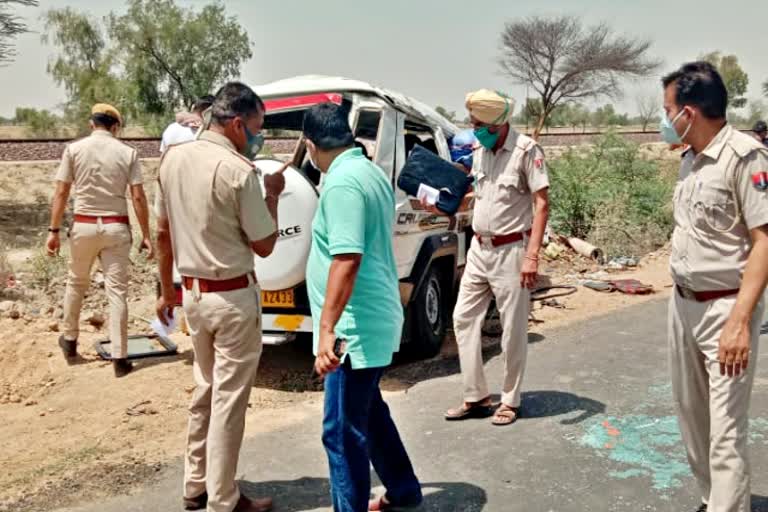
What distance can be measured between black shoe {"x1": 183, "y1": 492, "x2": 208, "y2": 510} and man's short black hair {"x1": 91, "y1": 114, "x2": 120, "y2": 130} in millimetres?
3511

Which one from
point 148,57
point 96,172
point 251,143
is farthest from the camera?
point 148,57

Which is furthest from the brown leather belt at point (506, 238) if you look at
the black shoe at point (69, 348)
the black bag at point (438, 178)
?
the black shoe at point (69, 348)

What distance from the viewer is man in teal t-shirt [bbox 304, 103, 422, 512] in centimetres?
→ 314

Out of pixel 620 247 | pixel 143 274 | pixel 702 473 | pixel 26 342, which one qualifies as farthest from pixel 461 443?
pixel 620 247

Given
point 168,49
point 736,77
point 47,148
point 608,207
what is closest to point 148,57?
point 168,49

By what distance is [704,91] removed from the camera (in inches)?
124

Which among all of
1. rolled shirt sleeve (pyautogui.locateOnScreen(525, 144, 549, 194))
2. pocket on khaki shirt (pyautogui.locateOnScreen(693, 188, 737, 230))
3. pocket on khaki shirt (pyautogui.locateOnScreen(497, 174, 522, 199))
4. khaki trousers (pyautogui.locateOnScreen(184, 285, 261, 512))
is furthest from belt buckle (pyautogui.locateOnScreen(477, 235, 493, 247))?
pocket on khaki shirt (pyautogui.locateOnScreen(693, 188, 737, 230))

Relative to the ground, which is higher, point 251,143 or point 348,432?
point 251,143

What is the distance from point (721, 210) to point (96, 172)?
15.8ft

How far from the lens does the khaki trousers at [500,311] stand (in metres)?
4.86

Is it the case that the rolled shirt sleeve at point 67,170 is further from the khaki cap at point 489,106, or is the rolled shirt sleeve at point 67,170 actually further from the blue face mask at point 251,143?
the khaki cap at point 489,106

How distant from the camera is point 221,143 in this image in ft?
12.0

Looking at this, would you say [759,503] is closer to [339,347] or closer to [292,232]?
[339,347]

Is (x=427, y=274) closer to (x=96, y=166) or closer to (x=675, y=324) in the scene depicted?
(x=96, y=166)
